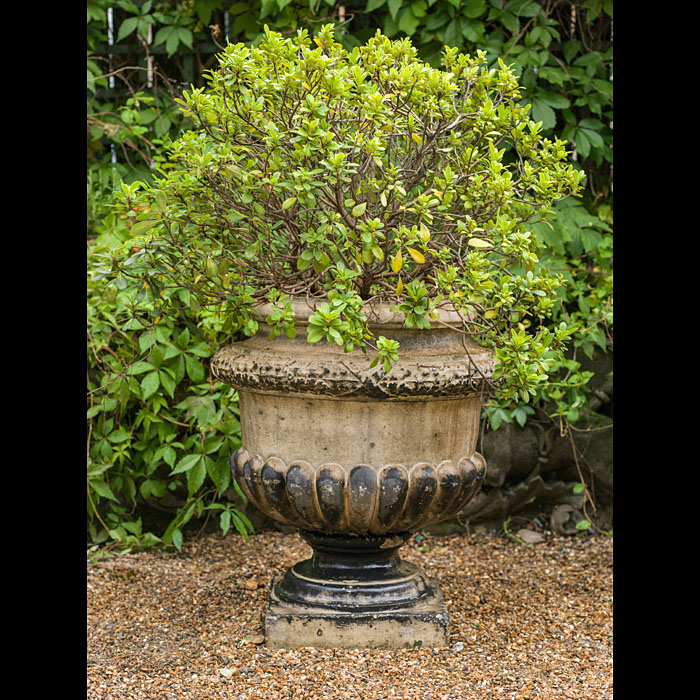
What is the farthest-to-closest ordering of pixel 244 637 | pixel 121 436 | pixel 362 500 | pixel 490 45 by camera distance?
pixel 490 45
pixel 121 436
pixel 244 637
pixel 362 500

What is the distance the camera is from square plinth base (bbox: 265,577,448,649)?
210cm

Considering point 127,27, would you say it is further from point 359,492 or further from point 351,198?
point 359,492

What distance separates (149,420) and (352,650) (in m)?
1.16

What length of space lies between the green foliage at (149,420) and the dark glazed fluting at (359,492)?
69cm

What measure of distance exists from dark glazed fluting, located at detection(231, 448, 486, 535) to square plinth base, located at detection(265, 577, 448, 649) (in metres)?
0.21

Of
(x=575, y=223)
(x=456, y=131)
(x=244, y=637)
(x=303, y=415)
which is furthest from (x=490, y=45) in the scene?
(x=244, y=637)

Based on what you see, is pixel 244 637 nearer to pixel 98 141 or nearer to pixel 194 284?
pixel 194 284

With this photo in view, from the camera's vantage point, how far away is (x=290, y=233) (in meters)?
2.12

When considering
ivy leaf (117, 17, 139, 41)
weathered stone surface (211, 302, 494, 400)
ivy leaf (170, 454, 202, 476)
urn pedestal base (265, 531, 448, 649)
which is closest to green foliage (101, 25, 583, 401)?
weathered stone surface (211, 302, 494, 400)

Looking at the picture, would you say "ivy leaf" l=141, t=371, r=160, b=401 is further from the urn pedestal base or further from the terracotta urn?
the urn pedestal base

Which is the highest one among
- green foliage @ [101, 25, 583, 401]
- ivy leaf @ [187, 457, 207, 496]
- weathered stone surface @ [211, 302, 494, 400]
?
green foliage @ [101, 25, 583, 401]

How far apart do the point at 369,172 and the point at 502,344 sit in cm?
55

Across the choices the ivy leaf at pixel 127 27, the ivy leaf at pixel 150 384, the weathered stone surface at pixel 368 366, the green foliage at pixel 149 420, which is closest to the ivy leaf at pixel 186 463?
the green foliage at pixel 149 420

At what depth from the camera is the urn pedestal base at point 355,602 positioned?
2104mm
